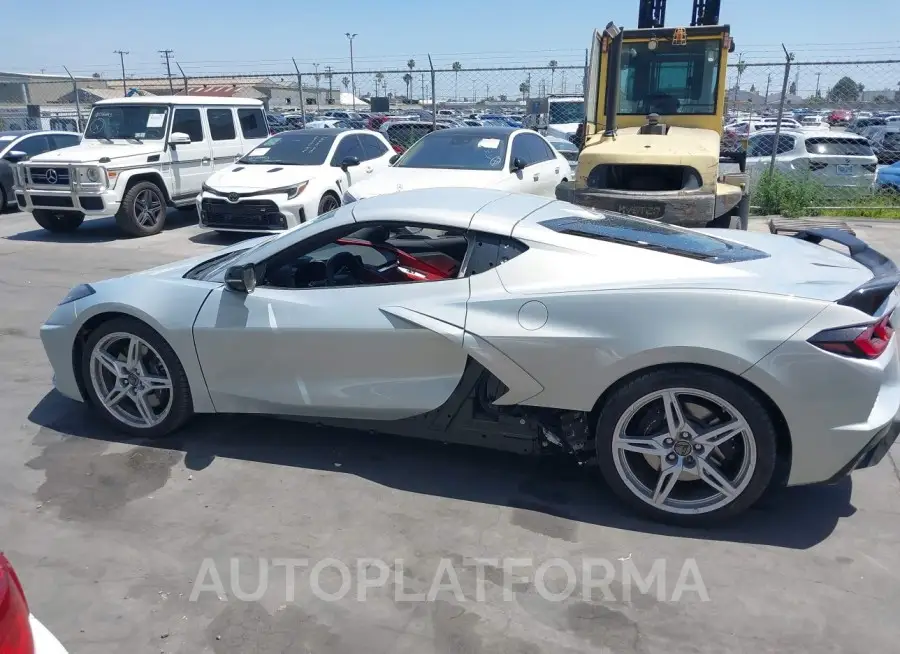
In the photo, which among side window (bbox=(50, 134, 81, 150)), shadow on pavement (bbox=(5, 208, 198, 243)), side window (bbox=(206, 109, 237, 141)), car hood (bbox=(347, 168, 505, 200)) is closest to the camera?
car hood (bbox=(347, 168, 505, 200))

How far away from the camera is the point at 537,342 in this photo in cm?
335

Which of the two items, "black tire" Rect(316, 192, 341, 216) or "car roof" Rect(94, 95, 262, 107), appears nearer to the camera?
"black tire" Rect(316, 192, 341, 216)

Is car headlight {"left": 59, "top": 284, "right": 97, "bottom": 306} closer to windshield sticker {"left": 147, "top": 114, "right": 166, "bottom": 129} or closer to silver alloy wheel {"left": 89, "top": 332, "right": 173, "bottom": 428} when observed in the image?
silver alloy wheel {"left": 89, "top": 332, "right": 173, "bottom": 428}

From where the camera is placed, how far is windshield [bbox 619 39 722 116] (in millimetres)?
9375

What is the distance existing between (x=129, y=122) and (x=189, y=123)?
0.91 m

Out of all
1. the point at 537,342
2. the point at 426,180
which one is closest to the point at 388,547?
the point at 537,342

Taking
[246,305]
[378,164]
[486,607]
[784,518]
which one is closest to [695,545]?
[784,518]

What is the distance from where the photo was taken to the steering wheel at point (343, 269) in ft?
13.0

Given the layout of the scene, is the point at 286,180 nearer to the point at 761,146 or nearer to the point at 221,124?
the point at 221,124

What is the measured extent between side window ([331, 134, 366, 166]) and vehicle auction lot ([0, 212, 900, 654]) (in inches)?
287

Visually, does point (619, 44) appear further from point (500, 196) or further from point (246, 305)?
point (246, 305)

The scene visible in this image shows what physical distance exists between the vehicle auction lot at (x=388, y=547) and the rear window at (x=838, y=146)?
11.2 m

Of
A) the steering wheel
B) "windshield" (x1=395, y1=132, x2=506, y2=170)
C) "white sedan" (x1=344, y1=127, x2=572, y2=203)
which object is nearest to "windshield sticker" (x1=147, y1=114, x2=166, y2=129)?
"white sedan" (x1=344, y1=127, x2=572, y2=203)

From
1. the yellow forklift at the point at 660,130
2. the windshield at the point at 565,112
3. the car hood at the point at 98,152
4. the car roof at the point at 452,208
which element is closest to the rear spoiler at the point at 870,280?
the car roof at the point at 452,208
